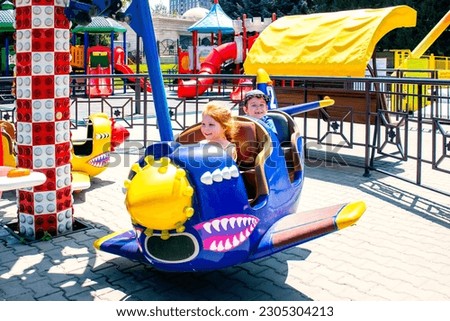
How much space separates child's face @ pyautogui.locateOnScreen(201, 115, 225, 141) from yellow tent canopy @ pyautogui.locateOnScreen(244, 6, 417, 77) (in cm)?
479

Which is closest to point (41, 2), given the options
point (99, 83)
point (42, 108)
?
point (42, 108)

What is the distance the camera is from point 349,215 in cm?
323

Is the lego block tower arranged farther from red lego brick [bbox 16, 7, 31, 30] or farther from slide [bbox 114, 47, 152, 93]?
slide [bbox 114, 47, 152, 93]

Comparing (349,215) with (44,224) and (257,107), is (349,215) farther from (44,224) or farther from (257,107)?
(44,224)

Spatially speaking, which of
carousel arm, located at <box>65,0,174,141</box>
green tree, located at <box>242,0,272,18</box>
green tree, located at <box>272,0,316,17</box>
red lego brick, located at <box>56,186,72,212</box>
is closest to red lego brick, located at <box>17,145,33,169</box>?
red lego brick, located at <box>56,186,72,212</box>

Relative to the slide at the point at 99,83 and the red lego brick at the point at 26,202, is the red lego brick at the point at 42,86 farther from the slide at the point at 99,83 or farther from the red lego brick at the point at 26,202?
the slide at the point at 99,83

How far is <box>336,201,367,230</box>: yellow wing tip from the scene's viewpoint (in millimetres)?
3180

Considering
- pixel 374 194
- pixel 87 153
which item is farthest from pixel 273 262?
pixel 87 153

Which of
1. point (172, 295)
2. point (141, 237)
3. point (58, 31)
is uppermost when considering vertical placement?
point (58, 31)

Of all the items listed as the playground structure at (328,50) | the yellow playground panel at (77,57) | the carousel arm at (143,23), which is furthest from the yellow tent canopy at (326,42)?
the yellow playground panel at (77,57)

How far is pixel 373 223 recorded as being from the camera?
204 inches

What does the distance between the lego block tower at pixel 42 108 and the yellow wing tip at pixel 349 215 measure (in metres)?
2.66

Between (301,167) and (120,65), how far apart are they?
67.3 feet

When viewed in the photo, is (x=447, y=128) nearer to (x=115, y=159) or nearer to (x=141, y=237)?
(x=115, y=159)
